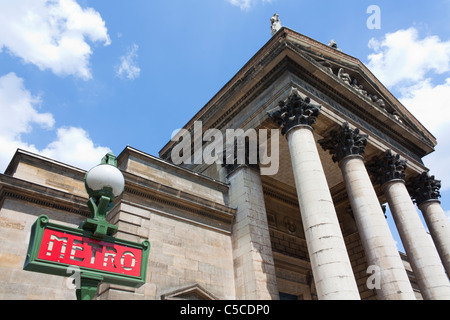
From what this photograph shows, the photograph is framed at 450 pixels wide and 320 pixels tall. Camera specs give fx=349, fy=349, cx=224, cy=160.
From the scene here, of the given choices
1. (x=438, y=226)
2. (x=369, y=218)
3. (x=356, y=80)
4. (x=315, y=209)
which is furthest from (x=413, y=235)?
(x=356, y=80)

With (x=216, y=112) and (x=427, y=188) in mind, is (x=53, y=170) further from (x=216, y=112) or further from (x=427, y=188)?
(x=427, y=188)

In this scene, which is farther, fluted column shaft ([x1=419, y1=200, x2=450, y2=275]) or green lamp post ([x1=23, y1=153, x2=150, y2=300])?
fluted column shaft ([x1=419, y1=200, x2=450, y2=275])

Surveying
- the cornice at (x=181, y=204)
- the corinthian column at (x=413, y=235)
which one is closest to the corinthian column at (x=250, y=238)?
the cornice at (x=181, y=204)

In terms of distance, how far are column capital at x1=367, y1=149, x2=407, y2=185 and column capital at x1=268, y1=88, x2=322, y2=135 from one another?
16.0 feet

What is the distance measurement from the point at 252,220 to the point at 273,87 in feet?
17.1

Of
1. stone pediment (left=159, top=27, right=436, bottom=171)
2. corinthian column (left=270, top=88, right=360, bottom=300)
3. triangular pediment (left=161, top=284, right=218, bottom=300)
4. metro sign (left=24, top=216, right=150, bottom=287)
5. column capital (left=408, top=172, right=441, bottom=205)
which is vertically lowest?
metro sign (left=24, top=216, right=150, bottom=287)

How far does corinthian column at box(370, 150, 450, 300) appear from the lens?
1216cm

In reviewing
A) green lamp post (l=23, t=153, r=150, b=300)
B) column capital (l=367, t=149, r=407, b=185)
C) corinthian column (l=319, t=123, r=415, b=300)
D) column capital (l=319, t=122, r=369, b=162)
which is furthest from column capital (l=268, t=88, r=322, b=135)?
green lamp post (l=23, t=153, r=150, b=300)

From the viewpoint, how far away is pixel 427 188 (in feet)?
55.0

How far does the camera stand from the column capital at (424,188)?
1659 centimetres

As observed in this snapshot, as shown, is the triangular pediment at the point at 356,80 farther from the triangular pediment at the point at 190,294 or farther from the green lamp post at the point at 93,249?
the green lamp post at the point at 93,249

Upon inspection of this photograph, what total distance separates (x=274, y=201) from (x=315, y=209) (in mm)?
7499

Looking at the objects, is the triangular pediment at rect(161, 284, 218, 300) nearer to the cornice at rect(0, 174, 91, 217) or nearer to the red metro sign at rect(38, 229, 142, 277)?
the cornice at rect(0, 174, 91, 217)
